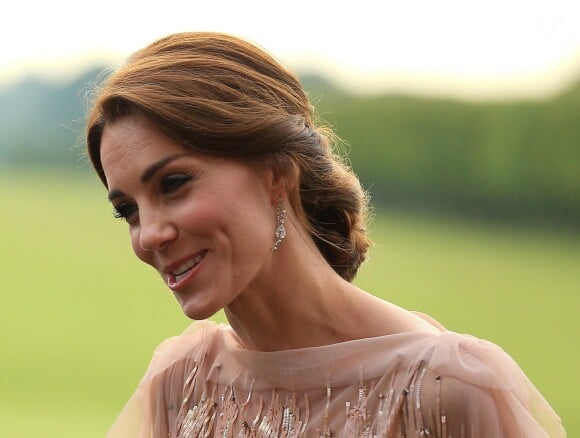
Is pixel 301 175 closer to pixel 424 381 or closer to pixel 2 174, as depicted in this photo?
pixel 424 381

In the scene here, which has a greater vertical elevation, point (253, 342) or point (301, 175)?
point (301, 175)

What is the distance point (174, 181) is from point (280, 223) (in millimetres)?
177

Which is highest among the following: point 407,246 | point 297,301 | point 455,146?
point 455,146

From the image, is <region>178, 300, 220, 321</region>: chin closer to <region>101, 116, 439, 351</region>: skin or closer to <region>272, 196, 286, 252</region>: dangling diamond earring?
<region>101, 116, 439, 351</region>: skin

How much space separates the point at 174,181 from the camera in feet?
5.04

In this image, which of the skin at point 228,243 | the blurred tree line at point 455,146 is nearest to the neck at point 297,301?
the skin at point 228,243

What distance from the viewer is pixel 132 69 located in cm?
160

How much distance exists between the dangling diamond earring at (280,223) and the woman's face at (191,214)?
0.05 meters

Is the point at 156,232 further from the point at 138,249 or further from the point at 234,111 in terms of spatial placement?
the point at 234,111

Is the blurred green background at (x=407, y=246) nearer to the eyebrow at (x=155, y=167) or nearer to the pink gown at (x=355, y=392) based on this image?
the pink gown at (x=355, y=392)

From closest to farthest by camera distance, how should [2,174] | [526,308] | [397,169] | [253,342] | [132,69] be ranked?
[132,69]
[253,342]
[397,169]
[526,308]
[2,174]

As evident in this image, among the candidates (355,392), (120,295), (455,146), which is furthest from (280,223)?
(120,295)

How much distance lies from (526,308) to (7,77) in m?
3.76

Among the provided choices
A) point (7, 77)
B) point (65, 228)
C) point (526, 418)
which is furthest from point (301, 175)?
point (65, 228)
